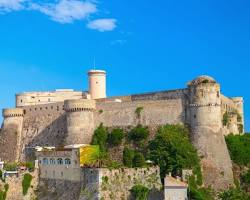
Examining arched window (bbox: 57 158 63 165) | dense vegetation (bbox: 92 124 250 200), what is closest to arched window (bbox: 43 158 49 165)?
arched window (bbox: 57 158 63 165)

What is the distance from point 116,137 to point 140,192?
45.2 ft

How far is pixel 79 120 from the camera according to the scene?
66188 millimetres

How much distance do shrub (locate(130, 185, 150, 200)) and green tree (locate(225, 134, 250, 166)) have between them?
13.0 metres

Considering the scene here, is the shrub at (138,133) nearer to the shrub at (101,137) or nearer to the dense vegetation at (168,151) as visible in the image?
the dense vegetation at (168,151)

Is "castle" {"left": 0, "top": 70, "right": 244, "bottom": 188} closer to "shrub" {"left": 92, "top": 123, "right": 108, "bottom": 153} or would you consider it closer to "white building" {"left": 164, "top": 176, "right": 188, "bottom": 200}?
"shrub" {"left": 92, "top": 123, "right": 108, "bottom": 153}

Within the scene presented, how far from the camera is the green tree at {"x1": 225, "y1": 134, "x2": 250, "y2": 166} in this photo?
60044 mm

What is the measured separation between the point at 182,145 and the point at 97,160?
8.05 metres

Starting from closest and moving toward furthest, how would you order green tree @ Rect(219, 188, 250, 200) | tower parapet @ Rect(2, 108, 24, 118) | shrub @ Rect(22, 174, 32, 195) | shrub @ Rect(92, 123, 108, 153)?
green tree @ Rect(219, 188, 250, 200) < shrub @ Rect(22, 174, 32, 195) < shrub @ Rect(92, 123, 108, 153) < tower parapet @ Rect(2, 108, 24, 118)

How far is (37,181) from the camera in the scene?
192ft

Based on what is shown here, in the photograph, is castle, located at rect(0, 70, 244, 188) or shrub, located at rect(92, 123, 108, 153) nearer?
castle, located at rect(0, 70, 244, 188)

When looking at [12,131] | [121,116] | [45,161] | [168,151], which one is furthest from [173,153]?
[12,131]

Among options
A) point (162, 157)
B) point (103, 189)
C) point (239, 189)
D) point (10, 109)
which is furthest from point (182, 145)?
point (10, 109)

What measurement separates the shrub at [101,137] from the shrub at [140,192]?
41.7ft

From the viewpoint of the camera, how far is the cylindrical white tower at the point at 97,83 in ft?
241
